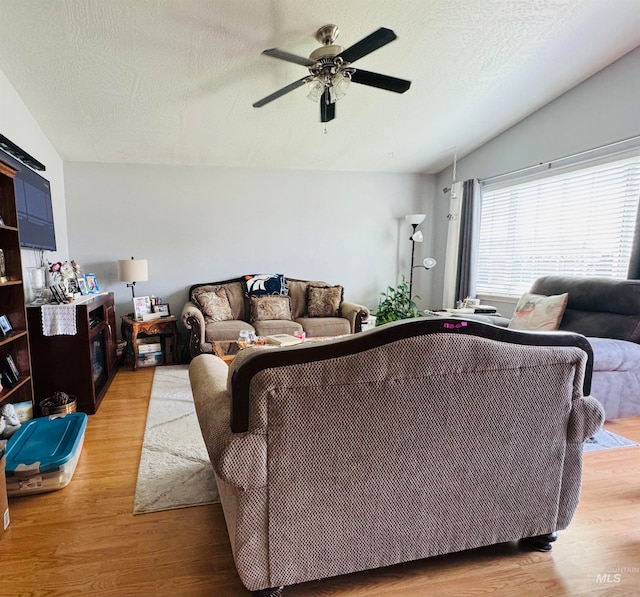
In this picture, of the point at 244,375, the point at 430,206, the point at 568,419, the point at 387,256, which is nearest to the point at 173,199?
the point at 387,256

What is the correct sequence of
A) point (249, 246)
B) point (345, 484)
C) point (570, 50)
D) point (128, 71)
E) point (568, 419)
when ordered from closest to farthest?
point (345, 484)
point (568, 419)
point (128, 71)
point (570, 50)
point (249, 246)

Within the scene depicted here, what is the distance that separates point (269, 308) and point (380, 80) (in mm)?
2773

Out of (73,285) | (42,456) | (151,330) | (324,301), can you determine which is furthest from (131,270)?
(42,456)

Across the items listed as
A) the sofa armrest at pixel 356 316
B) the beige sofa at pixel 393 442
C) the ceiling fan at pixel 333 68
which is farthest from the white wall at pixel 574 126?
the beige sofa at pixel 393 442

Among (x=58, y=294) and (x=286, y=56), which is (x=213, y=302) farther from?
(x=286, y=56)

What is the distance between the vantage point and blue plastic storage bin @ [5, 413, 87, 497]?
179 centimetres

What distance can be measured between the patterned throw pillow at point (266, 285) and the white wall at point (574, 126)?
2698 millimetres

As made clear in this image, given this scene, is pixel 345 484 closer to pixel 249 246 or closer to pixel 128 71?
pixel 128 71

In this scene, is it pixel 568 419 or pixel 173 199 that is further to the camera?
pixel 173 199

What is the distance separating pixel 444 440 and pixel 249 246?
159 inches

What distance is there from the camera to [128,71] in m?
2.70

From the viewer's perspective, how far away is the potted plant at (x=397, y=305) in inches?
196

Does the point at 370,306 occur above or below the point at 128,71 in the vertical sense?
below

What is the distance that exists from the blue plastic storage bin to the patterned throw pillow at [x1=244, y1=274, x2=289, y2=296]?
2.65 m
